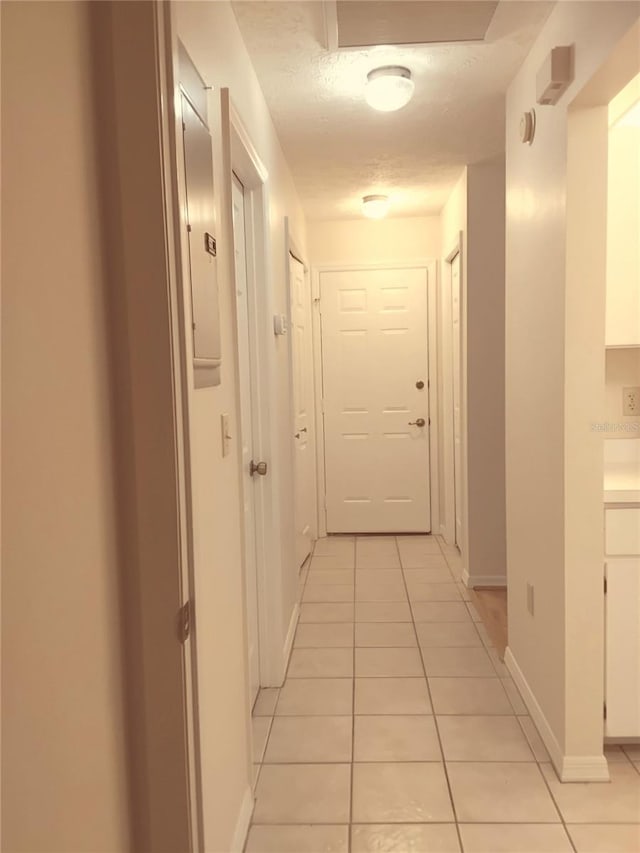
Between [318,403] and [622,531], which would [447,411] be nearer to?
[318,403]

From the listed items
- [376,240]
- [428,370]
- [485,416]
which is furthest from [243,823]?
[376,240]

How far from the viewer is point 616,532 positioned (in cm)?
221

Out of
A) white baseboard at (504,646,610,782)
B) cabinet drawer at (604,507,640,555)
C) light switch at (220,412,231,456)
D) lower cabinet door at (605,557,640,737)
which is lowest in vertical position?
white baseboard at (504,646,610,782)

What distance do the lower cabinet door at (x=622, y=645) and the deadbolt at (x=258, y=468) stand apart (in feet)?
4.31

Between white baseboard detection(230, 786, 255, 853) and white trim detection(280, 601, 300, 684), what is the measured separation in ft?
2.75

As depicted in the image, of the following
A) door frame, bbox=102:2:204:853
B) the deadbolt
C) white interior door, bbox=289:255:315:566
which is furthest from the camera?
white interior door, bbox=289:255:315:566

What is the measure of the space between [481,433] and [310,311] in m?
1.80

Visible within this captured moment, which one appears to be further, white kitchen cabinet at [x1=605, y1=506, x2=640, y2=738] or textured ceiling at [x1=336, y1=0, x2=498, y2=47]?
white kitchen cabinet at [x1=605, y1=506, x2=640, y2=738]

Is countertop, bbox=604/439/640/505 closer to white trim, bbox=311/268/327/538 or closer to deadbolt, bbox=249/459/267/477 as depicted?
deadbolt, bbox=249/459/267/477

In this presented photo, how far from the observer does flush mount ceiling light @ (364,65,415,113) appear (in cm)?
249

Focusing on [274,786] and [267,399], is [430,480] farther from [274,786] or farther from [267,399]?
[274,786]

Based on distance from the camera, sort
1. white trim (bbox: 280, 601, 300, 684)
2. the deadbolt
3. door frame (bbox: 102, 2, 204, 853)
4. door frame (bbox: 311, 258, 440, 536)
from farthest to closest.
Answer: door frame (bbox: 311, 258, 440, 536) → white trim (bbox: 280, 601, 300, 684) → the deadbolt → door frame (bbox: 102, 2, 204, 853)

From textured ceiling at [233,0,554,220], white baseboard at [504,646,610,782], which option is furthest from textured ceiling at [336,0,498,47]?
white baseboard at [504,646,610,782]

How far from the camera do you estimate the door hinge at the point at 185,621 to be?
119 centimetres
